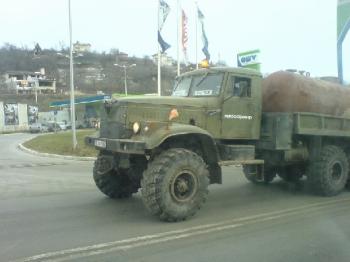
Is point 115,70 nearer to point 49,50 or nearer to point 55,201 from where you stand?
point 49,50

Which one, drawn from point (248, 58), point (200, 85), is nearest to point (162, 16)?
point (248, 58)

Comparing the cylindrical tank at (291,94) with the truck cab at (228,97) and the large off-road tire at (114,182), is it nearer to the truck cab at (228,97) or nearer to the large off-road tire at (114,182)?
the truck cab at (228,97)

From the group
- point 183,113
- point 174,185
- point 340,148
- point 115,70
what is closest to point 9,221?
point 174,185

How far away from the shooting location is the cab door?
1002 cm

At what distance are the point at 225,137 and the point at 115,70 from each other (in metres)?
103

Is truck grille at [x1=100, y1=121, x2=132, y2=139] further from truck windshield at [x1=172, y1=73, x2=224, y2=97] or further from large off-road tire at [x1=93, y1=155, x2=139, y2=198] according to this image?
truck windshield at [x1=172, y1=73, x2=224, y2=97]

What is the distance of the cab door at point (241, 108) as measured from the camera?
10.0m

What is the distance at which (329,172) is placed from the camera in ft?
36.9

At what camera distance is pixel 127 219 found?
28.2 feet

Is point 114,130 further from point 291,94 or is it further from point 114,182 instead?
point 291,94

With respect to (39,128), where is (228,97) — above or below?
above

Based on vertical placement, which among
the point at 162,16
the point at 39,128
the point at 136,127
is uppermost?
the point at 162,16

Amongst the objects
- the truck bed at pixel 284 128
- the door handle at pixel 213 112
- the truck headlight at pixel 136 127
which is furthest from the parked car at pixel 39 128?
the truck headlight at pixel 136 127

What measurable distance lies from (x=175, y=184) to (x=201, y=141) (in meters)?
1.12
